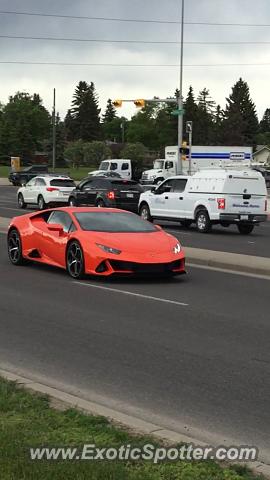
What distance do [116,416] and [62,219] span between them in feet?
27.3

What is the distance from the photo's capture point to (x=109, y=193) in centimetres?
2891

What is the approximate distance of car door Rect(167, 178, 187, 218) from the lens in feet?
81.7

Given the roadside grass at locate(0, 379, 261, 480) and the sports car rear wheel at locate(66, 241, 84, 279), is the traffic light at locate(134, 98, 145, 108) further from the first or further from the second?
the roadside grass at locate(0, 379, 261, 480)

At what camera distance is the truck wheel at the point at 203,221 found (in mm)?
23891

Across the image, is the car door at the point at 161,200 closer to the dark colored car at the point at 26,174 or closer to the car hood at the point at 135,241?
the car hood at the point at 135,241

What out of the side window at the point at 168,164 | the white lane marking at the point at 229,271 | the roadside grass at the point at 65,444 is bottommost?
the white lane marking at the point at 229,271

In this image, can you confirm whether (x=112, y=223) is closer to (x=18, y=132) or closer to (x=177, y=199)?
(x=177, y=199)

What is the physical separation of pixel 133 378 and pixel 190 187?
18629 mm

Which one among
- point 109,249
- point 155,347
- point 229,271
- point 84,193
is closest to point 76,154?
point 84,193

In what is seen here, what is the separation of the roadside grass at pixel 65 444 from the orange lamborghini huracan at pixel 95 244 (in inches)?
249

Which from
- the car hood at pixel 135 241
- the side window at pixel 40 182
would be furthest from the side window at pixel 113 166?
the car hood at pixel 135 241

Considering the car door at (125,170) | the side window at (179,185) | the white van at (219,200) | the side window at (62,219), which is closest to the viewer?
the side window at (62,219)

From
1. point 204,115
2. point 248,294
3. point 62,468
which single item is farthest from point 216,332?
point 204,115

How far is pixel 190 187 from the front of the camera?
81.2 ft
